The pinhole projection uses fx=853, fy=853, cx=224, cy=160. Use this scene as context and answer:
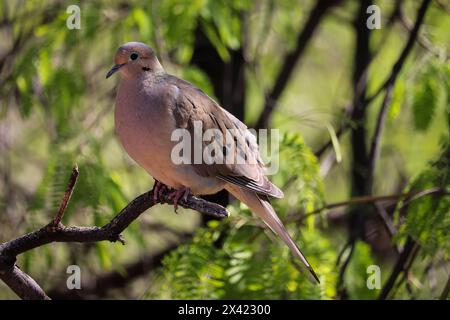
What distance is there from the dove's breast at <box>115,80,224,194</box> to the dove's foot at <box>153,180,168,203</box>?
0.14ft

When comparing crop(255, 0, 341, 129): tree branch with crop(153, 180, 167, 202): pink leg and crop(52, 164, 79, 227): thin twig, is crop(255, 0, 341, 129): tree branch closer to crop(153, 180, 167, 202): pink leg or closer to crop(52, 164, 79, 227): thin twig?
crop(153, 180, 167, 202): pink leg

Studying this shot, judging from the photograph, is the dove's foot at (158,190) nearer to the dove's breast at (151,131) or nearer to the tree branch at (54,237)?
the dove's breast at (151,131)

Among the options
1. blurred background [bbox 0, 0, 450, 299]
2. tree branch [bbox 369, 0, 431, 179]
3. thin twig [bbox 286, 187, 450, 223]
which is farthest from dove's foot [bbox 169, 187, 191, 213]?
tree branch [bbox 369, 0, 431, 179]

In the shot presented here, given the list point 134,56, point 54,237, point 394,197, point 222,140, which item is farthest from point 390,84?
point 54,237

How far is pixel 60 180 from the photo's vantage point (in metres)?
4.09

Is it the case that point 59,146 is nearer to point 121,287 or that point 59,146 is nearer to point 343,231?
point 121,287

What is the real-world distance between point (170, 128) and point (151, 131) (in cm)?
9

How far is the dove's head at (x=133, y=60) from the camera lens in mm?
3417

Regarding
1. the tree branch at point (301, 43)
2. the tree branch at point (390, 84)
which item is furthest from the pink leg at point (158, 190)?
the tree branch at point (301, 43)

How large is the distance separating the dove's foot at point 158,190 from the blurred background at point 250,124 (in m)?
0.72

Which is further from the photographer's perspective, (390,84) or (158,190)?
(390,84)

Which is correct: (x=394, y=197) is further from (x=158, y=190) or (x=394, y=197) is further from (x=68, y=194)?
(x=68, y=194)

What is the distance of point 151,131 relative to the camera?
3.21 m
